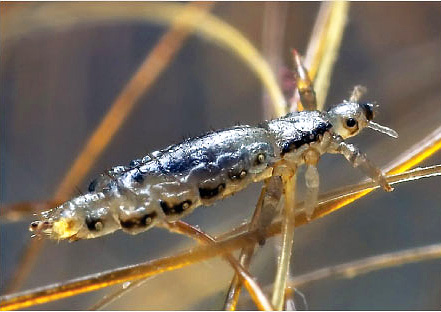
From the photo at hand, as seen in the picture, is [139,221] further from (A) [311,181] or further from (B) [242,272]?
(A) [311,181]

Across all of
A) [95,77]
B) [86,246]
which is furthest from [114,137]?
[86,246]

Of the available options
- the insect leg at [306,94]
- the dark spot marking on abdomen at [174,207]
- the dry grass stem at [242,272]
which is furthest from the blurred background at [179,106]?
the dark spot marking on abdomen at [174,207]

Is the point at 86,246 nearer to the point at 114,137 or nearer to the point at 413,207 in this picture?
the point at 114,137

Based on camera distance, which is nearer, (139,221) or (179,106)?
(139,221)

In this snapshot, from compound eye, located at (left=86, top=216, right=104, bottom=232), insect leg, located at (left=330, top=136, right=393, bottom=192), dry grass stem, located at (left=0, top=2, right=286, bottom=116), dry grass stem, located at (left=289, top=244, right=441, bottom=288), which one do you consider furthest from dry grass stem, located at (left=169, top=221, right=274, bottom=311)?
dry grass stem, located at (left=0, top=2, right=286, bottom=116)

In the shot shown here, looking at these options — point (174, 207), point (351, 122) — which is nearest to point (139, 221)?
point (174, 207)
